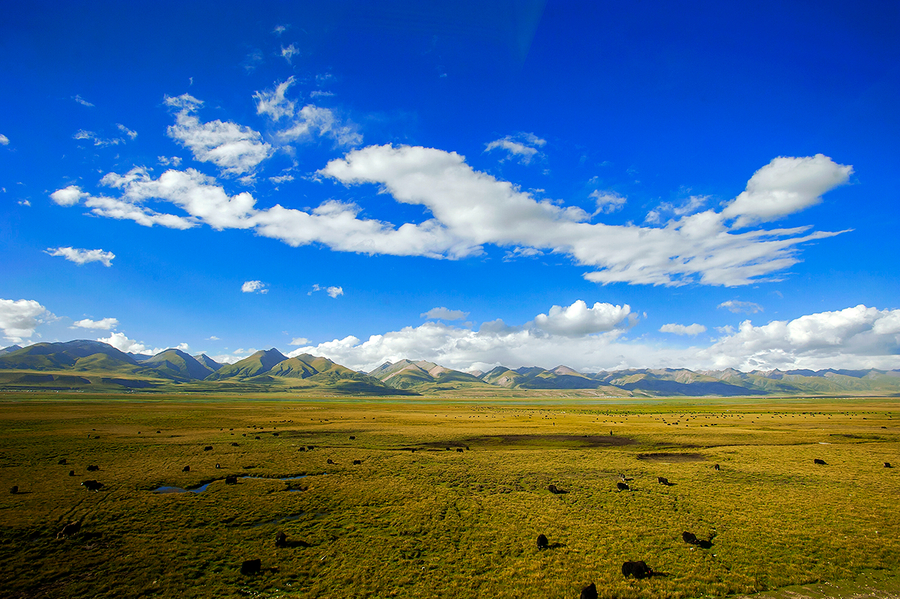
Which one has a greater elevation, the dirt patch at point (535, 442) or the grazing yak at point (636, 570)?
the grazing yak at point (636, 570)

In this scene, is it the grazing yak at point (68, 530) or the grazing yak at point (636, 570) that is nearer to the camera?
the grazing yak at point (636, 570)

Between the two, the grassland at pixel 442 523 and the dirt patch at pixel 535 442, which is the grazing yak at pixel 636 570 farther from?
the dirt patch at pixel 535 442

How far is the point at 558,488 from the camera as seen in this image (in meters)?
30.3

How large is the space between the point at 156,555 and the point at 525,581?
58.9ft

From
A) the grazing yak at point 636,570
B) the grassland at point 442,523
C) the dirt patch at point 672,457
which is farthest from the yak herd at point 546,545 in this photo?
the dirt patch at point 672,457

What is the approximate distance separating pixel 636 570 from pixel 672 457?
109 ft

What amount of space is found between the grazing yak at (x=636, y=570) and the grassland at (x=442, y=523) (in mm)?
331

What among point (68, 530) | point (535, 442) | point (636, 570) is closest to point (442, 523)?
point (636, 570)

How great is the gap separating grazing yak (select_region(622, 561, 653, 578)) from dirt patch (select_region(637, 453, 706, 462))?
2934 centimetres

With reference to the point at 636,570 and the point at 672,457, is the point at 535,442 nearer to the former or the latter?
the point at 672,457

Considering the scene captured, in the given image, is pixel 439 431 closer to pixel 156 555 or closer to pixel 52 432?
pixel 156 555

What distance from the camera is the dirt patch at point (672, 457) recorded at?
4212cm

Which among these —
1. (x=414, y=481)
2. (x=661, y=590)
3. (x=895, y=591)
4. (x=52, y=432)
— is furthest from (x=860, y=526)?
(x=52, y=432)

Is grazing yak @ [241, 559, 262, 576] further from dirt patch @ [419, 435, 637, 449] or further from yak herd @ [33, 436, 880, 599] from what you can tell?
dirt patch @ [419, 435, 637, 449]
